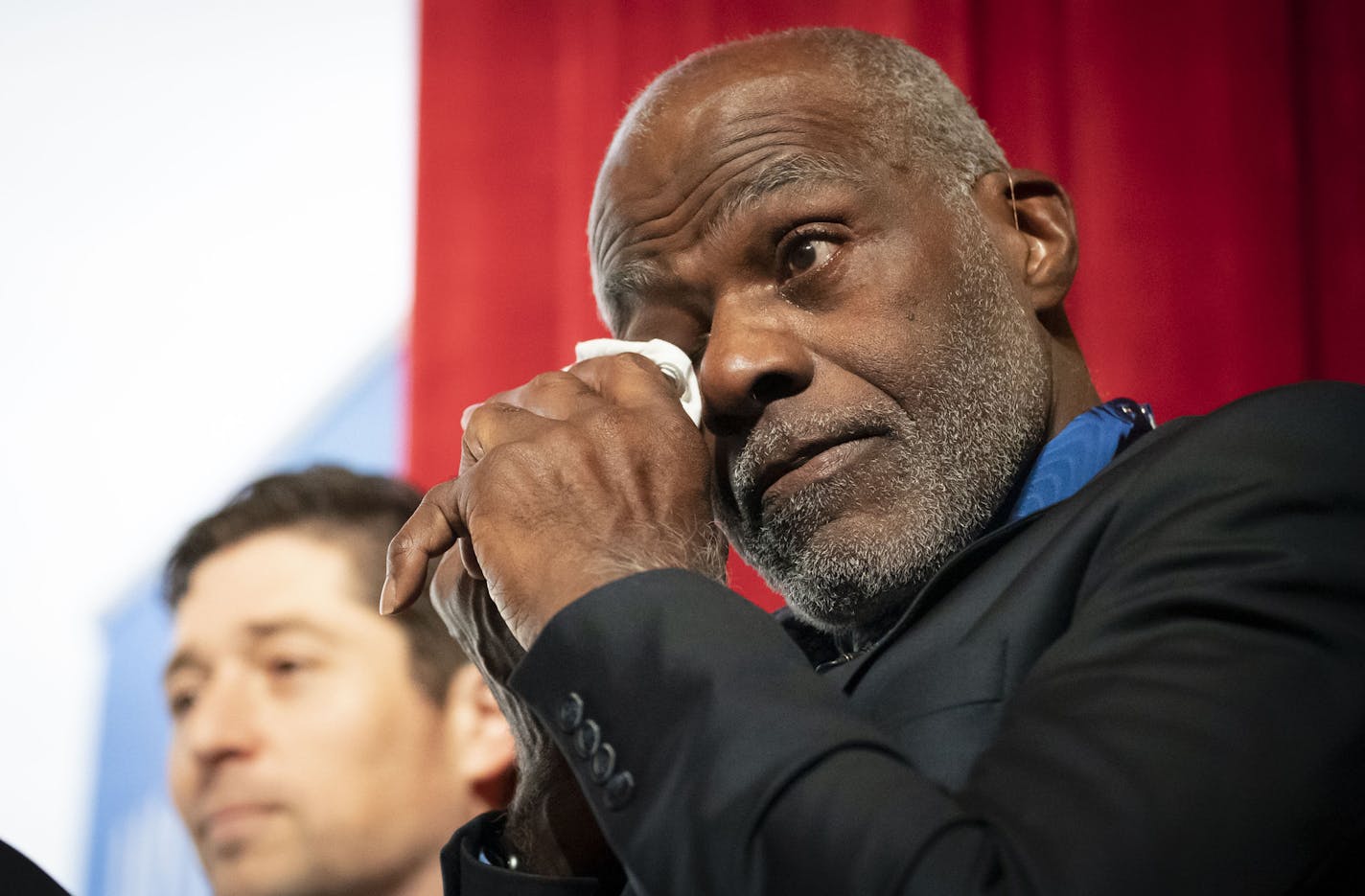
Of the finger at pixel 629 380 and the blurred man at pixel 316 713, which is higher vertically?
the finger at pixel 629 380

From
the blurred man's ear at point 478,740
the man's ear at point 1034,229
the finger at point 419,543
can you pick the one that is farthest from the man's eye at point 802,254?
the blurred man's ear at point 478,740

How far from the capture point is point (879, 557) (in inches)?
51.6

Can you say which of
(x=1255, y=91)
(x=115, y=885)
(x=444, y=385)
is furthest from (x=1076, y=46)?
(x=115, y=885)

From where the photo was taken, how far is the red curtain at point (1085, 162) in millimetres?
2600

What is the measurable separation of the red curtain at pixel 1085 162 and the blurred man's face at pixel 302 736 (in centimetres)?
56

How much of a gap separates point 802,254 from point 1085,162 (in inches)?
57.8

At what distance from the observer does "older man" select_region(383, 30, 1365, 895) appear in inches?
30.8

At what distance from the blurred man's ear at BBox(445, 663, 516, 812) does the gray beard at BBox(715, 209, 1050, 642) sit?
797 mm

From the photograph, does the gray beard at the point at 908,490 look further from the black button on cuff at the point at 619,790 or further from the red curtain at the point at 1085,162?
the red curtain at the point at 1085,162

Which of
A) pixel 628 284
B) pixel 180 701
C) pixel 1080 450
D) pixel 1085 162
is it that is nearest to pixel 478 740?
pixel 180 701

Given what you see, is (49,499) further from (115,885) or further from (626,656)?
(626,656)

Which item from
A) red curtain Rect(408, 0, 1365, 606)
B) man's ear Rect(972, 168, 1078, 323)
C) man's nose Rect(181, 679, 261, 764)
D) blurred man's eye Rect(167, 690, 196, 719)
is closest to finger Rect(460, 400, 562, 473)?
man's ear Rect(972, 168, 1078, 323)

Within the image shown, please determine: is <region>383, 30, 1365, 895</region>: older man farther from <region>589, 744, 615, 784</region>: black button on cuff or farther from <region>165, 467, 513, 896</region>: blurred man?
<region>165, 467, 513, 896</region>: blurred man

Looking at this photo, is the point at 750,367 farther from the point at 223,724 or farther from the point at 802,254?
the point at 223,724
